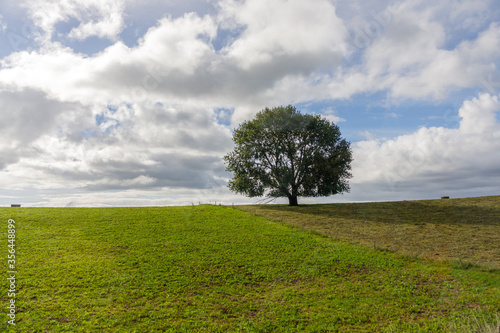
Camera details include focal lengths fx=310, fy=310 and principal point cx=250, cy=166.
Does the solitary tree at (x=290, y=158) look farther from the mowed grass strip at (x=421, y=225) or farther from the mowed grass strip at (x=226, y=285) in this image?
the mowed grass strip at (x=226, y=285)

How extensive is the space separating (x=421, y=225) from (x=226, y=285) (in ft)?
82.0

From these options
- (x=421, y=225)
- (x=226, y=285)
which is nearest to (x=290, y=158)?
(x=421, y=225)

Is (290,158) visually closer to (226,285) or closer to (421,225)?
(421,225)

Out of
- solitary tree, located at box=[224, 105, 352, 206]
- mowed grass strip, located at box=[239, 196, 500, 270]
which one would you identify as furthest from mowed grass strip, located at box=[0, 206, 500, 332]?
solitary tree, located at box=[224, 105, 352, 206]

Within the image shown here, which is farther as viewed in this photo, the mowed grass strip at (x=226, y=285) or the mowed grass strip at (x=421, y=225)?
the mowed grass strip at (x=421, y=225)

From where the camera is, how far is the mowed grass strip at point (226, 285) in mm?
12938

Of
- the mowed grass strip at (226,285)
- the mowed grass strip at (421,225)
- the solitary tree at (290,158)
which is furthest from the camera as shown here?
the solitary tree at (290,158)

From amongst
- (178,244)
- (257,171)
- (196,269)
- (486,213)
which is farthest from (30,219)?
(486,213)

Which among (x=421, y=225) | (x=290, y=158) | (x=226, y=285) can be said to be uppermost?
(x=290, y=158)

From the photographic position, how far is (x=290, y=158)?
46.8 metres

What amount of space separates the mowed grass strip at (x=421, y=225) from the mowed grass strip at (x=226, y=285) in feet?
10.8

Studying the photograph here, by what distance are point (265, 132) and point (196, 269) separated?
3146cm

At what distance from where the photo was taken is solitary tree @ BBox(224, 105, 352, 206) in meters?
46.1

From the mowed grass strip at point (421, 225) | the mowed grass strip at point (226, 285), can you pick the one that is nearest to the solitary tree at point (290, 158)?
the mowed grass strip at point (421, 225)
